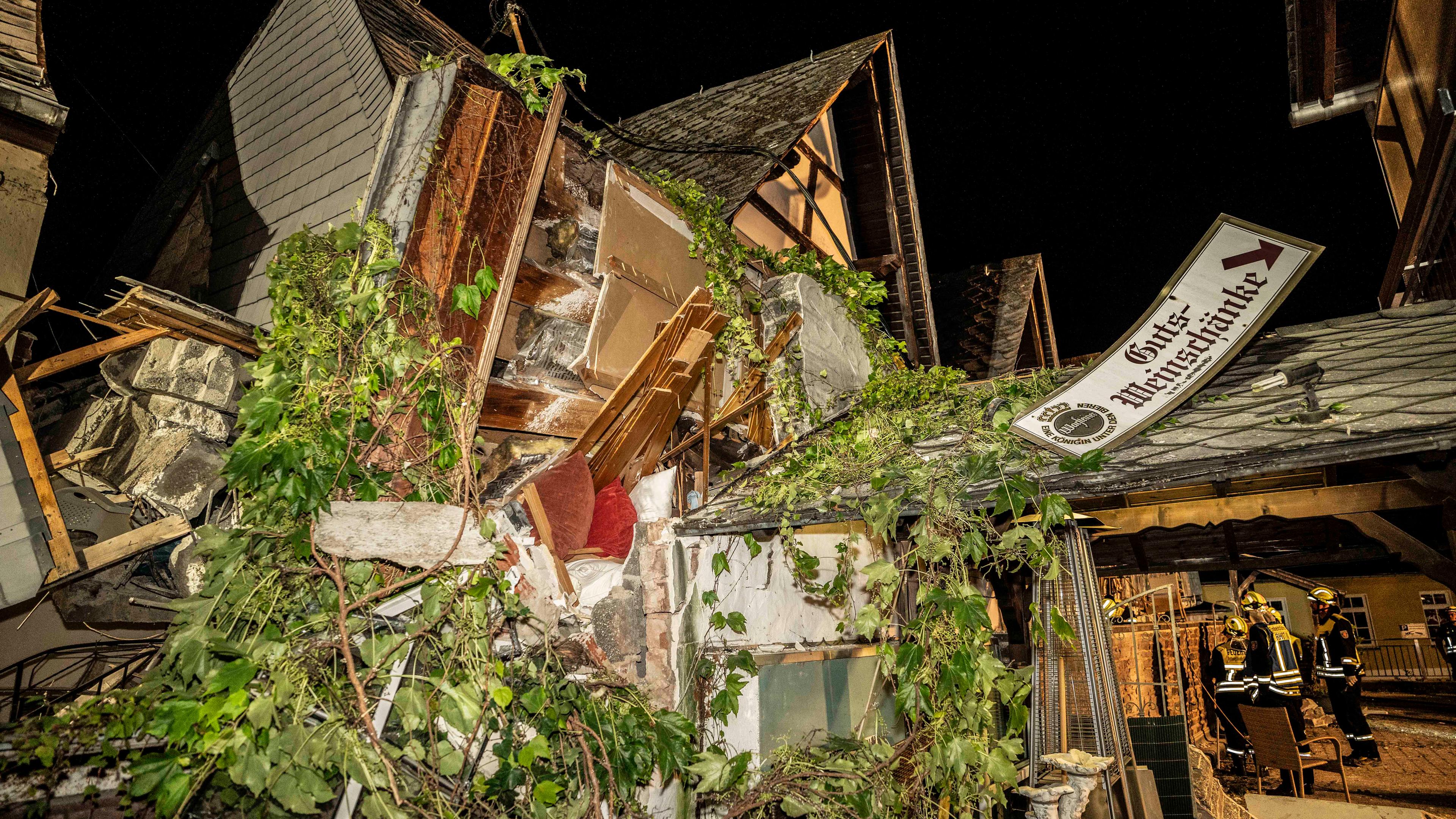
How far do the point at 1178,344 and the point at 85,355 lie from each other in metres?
7.01

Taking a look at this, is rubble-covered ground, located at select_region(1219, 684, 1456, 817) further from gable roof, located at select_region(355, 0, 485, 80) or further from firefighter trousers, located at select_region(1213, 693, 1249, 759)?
gable roof, located at select_region(355, 0, 485, 80)

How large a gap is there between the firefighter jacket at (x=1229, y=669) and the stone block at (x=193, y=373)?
579 inches

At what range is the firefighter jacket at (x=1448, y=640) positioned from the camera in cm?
1727

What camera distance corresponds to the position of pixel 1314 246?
12.5 ft

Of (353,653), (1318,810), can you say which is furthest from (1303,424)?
(1318,810)

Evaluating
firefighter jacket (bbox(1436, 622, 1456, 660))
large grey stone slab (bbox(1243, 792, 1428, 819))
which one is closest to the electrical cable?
large grey stone slab (bbox(1243, 792, 1428, 819))

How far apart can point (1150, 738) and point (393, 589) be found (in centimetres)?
888

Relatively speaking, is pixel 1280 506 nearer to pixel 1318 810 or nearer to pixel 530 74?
pixel 1318 810

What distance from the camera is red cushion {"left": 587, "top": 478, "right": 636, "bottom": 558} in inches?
177

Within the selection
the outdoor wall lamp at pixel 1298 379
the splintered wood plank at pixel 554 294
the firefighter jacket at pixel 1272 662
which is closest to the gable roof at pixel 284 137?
the splintered wood plank at pixel 554 294

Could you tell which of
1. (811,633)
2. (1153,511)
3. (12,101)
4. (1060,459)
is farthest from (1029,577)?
(12,101)

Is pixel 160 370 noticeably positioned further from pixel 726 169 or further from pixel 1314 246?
pixel 1314 246

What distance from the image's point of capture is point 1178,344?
4328mm

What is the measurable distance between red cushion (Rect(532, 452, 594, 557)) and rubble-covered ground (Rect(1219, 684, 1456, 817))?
9303 mm
